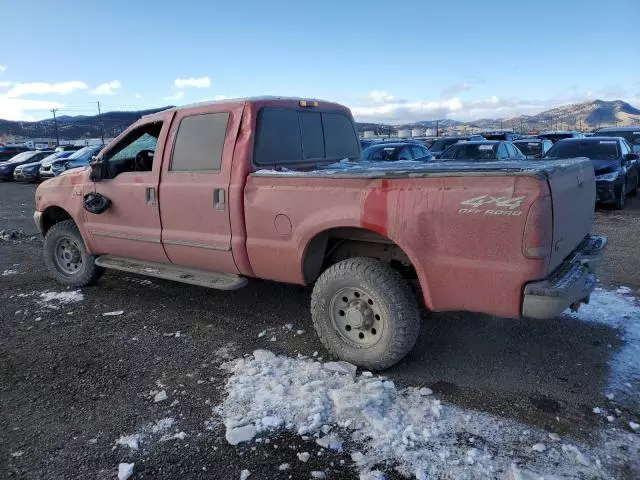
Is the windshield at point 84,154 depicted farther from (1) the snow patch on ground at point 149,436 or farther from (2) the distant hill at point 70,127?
(2) the distant hill at point 70,127

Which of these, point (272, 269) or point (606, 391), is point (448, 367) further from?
point (272, 269)

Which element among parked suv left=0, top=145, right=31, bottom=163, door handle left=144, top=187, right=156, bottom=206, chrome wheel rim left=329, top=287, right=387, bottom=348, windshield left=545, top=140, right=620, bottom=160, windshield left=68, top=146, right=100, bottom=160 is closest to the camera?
chrome wheel rim left=329, top=287, right=387, bottom=348

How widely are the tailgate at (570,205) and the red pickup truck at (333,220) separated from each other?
0.02m

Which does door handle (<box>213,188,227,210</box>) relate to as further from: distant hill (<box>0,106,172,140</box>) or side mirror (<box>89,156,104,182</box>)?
distant hill (<box>0,106,172,140</box>)

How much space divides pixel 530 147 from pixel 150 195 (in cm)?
1432

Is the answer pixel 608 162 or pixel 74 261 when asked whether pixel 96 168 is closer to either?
pixel 74 261

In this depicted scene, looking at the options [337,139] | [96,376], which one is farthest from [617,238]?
[96,376]

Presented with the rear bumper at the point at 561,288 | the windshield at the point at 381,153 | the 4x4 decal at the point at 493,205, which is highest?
the windshield at the point at 381,153

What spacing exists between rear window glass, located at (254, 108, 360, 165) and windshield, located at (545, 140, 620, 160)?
7.87 meters

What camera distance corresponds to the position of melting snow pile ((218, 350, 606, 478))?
8.83 ft

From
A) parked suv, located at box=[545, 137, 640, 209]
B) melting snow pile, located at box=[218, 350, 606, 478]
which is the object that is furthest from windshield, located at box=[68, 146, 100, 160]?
melting snow pile, located at box=[218, 350, 606, 478]

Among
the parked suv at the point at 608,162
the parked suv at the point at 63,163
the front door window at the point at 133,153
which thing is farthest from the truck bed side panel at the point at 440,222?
the parked suv at the point at 63,163

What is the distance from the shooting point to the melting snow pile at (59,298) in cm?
559

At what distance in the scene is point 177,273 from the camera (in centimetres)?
489
